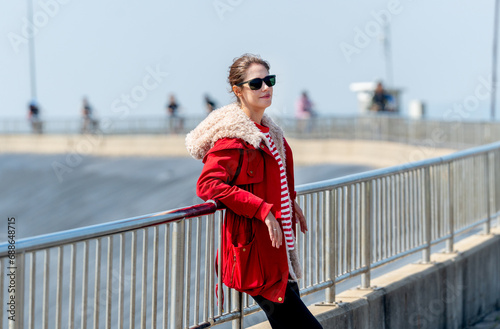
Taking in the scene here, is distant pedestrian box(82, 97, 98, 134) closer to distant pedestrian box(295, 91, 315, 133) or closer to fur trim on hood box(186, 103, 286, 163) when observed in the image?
distant pedestrian box(295, 91, 315, 133)

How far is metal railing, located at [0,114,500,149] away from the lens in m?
28.6

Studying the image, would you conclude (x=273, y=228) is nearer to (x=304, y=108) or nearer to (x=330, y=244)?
(x=330, y=244)

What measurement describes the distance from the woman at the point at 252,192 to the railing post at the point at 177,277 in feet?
1.09

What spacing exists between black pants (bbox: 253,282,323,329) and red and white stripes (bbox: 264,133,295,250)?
0.25m

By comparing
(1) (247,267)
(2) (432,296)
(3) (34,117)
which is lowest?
(2) (432,296)

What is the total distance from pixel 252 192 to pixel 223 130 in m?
0.35

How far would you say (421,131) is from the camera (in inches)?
1234

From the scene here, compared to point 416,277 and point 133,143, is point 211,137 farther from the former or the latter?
point 133,143

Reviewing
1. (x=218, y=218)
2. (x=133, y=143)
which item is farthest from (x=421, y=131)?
(x=218, y=218)

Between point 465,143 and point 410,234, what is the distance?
2153 centimetres

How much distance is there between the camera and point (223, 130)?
4.68m

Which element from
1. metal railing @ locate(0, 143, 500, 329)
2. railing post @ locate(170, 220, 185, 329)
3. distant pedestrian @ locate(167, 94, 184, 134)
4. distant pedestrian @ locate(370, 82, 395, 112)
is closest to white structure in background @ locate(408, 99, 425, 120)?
distant pedestrian @ locate(370, 82, 395, 112)

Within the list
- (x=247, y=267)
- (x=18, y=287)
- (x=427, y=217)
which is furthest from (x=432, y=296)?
(x=18, y=287)

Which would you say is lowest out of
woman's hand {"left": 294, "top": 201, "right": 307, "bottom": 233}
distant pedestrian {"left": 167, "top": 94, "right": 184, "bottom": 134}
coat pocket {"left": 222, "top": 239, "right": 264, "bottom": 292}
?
coat pocket {"left": 222, "top": 239, "right": 264, "bottom": 292}
